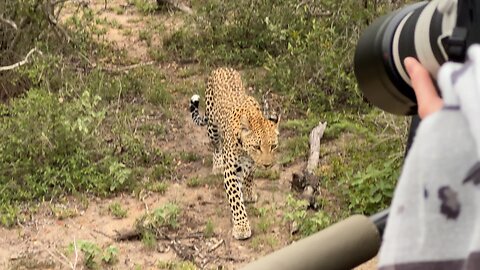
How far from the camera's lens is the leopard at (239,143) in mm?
4359

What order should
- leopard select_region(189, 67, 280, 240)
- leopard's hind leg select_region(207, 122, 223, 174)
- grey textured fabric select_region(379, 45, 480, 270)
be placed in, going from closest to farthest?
grey textured fabric select_region(379, 45, 480, 270), leopard select_region(189, 67, 280, 240), leopard's hind leg select_region(207, 122, 223, 174)

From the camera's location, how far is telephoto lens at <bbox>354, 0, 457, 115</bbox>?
84 centimetres

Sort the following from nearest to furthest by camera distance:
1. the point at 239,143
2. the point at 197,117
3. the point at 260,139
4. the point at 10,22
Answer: the point at 260,139
the point at 239,143
the point at 197,117
the point at 10,22

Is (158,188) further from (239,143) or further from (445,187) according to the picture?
(445,187)

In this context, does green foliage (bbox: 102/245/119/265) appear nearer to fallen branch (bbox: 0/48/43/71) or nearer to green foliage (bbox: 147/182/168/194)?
green foliage (bbox: 147/182/168/194)

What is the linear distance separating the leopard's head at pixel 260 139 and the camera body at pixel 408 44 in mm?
3287

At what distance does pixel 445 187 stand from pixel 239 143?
152 inches

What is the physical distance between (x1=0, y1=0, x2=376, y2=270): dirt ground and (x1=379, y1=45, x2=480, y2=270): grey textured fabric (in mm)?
3113

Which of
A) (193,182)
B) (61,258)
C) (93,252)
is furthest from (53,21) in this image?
(93,252)

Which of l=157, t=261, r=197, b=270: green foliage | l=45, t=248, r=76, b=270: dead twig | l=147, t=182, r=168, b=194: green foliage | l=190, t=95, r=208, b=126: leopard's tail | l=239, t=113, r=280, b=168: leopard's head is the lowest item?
l=45, t=248, r=76, b=270: dead twig

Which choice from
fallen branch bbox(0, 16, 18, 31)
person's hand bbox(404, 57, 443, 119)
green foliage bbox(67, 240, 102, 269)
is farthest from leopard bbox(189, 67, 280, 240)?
person's hand bbox(404, 57, 443, 119)

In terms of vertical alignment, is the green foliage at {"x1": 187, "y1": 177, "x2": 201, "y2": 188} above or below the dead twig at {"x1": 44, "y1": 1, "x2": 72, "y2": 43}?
below

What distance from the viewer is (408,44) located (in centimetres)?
94

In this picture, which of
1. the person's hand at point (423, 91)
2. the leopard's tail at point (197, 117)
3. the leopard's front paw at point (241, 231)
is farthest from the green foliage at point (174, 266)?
the person's hand at point (423, 91)
